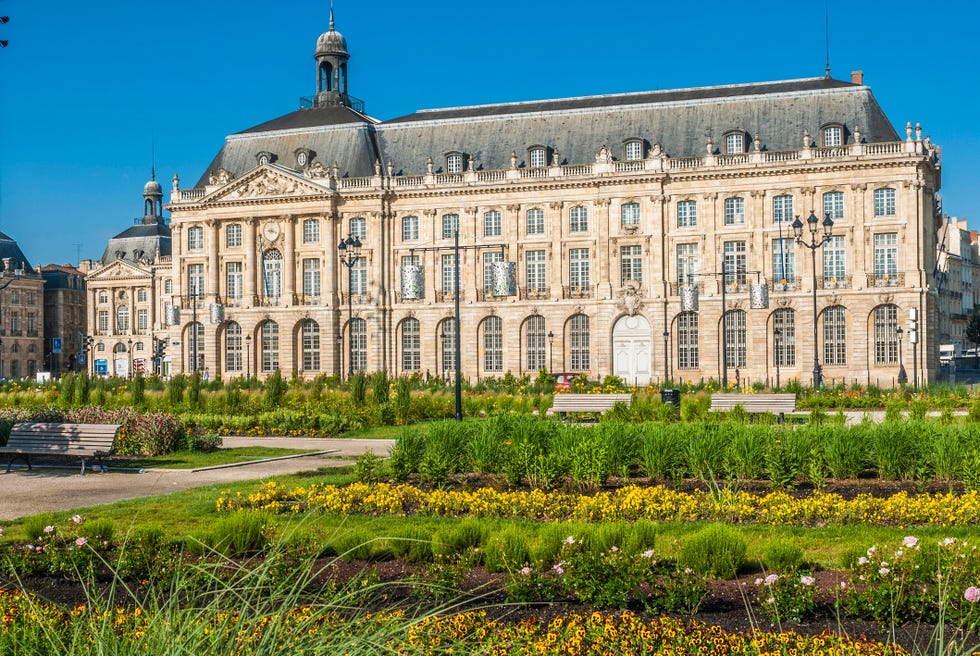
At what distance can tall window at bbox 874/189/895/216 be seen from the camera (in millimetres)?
57219

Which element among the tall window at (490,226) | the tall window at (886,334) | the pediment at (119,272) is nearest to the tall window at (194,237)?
the tall window at (490,226)

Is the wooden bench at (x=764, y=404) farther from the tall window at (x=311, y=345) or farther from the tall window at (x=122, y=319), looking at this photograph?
the tall window at (x=122, y=319)

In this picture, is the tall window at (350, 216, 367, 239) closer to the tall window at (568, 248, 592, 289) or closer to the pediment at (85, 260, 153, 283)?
the tall window at (568, 248, 592, 289)

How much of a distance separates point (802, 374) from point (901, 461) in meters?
43.3

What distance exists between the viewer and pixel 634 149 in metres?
61.0

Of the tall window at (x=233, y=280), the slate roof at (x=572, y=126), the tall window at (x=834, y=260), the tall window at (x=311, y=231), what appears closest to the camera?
the tall window at (x=834, y=260)

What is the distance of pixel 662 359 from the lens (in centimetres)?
6025

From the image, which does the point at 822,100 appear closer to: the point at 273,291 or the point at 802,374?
the point at 802,374

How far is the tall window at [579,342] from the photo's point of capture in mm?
62188

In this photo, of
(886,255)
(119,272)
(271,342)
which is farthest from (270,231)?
(119,272)

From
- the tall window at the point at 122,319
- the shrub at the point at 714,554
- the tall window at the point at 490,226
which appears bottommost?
the shrub at the point at 714,554

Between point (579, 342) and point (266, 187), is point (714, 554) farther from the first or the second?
point (266, 187)

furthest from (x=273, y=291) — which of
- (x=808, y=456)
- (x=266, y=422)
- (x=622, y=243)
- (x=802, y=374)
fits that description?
(x=808, y=456)

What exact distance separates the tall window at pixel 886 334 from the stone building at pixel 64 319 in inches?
3472
